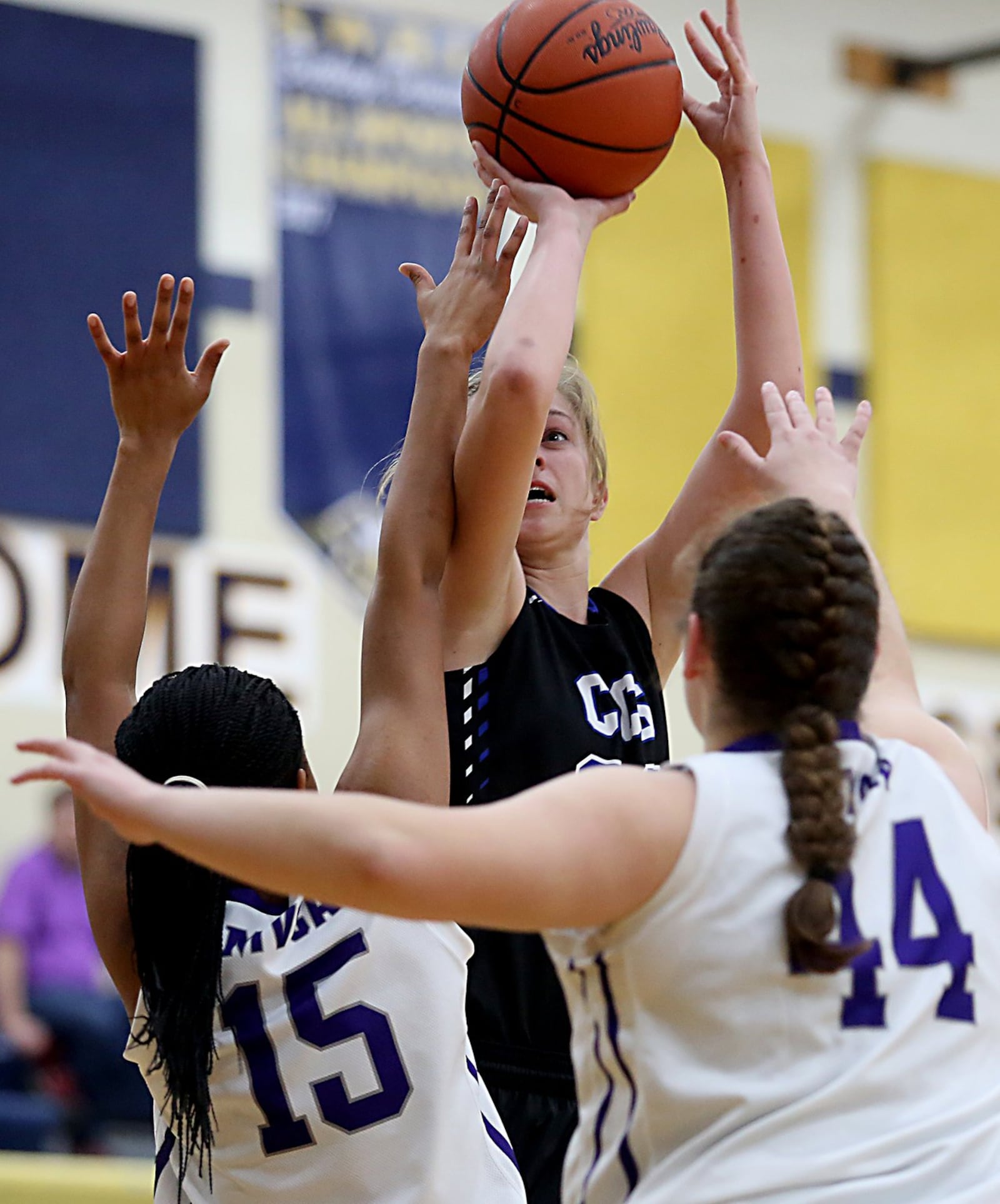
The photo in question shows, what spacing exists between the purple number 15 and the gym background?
6.67 meters

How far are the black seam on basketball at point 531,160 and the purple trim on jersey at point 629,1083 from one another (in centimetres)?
163

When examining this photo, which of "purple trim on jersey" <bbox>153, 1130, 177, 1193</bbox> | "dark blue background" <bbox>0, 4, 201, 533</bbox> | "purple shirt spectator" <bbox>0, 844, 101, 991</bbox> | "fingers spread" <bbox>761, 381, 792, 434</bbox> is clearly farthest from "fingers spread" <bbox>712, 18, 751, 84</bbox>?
"dark blue background" <bbox>0, 4, 201, 533</bbox>

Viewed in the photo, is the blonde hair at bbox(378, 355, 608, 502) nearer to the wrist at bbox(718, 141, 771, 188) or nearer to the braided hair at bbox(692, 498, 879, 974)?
the wrist at bbox(718, 141, 771, 188)

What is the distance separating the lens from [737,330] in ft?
10.4

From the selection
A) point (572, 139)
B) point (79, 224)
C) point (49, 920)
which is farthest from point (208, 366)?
point (79, 224)

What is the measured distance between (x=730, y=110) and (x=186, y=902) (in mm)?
1760

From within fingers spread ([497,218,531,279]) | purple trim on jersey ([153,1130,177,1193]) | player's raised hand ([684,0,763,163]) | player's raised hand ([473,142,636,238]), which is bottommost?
purple trim on jersey ([153,1130,177,1193])

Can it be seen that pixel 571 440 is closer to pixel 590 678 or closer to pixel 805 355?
pixel 590 678

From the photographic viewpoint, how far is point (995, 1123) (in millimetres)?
1844

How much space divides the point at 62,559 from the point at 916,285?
17.5 feet

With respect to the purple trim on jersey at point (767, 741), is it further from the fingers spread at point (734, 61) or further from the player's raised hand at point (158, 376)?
the fingers spread at point (734, 61)

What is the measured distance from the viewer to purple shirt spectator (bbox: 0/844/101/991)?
25.1 feet

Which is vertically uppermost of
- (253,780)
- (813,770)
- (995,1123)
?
(813,770)

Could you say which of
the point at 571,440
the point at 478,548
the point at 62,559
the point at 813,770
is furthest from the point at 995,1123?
the point at 62,559
